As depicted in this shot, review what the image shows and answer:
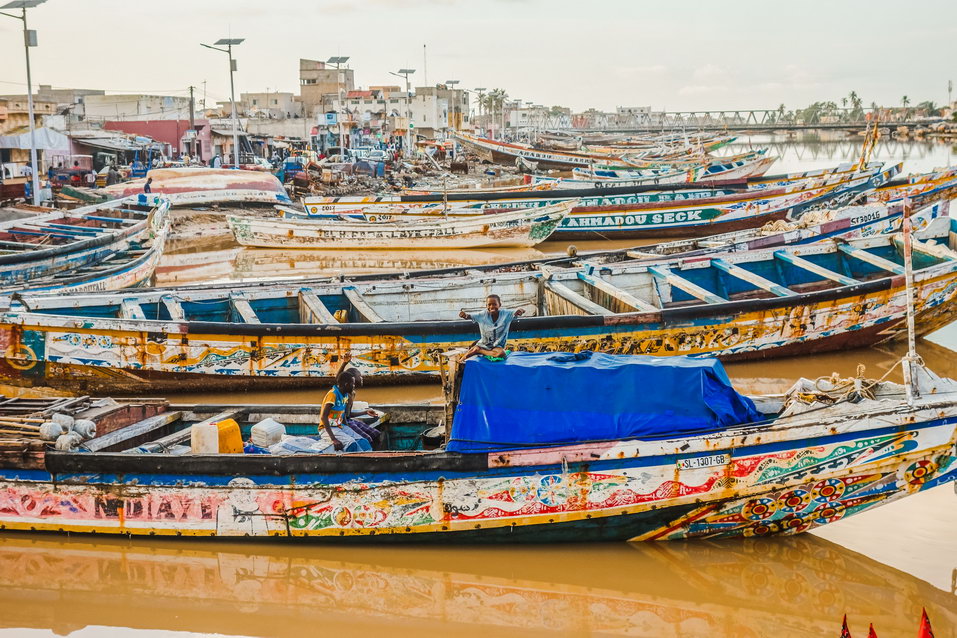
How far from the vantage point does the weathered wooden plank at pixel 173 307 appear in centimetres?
1294

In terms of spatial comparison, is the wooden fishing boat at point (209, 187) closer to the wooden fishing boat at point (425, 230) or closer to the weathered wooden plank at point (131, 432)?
the wooden fishing boat at point (425, 230)

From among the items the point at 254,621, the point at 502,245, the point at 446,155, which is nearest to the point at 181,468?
the point at 254,621

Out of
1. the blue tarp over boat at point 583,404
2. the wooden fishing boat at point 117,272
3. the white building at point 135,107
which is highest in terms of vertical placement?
the white building at point 135,107

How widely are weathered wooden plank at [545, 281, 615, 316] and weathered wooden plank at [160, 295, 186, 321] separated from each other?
5520 millimetres

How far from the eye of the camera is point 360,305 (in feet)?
44.3

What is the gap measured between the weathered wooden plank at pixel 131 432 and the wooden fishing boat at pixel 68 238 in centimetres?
832

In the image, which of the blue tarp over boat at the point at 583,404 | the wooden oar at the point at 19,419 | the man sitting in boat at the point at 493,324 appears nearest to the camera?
the blue tarp over boat at the point at 583,404

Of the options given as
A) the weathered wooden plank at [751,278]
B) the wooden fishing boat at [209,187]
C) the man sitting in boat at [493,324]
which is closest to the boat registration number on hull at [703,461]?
the man sitting in boat at [493,324]

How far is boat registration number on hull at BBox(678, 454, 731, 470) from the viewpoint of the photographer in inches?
287

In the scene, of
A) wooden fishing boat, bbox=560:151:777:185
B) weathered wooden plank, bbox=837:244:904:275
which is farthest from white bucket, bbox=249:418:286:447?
wooden fishing boat, bbox=560:151:777:185

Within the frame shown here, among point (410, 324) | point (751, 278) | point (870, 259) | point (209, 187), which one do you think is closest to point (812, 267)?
point (870, 259)

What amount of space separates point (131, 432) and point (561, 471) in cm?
408

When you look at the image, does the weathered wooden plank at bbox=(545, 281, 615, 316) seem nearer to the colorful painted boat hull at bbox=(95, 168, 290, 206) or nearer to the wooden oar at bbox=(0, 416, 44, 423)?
the wooden oar at bbox=(0, 416, 44, 423)

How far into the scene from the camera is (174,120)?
51250mm
